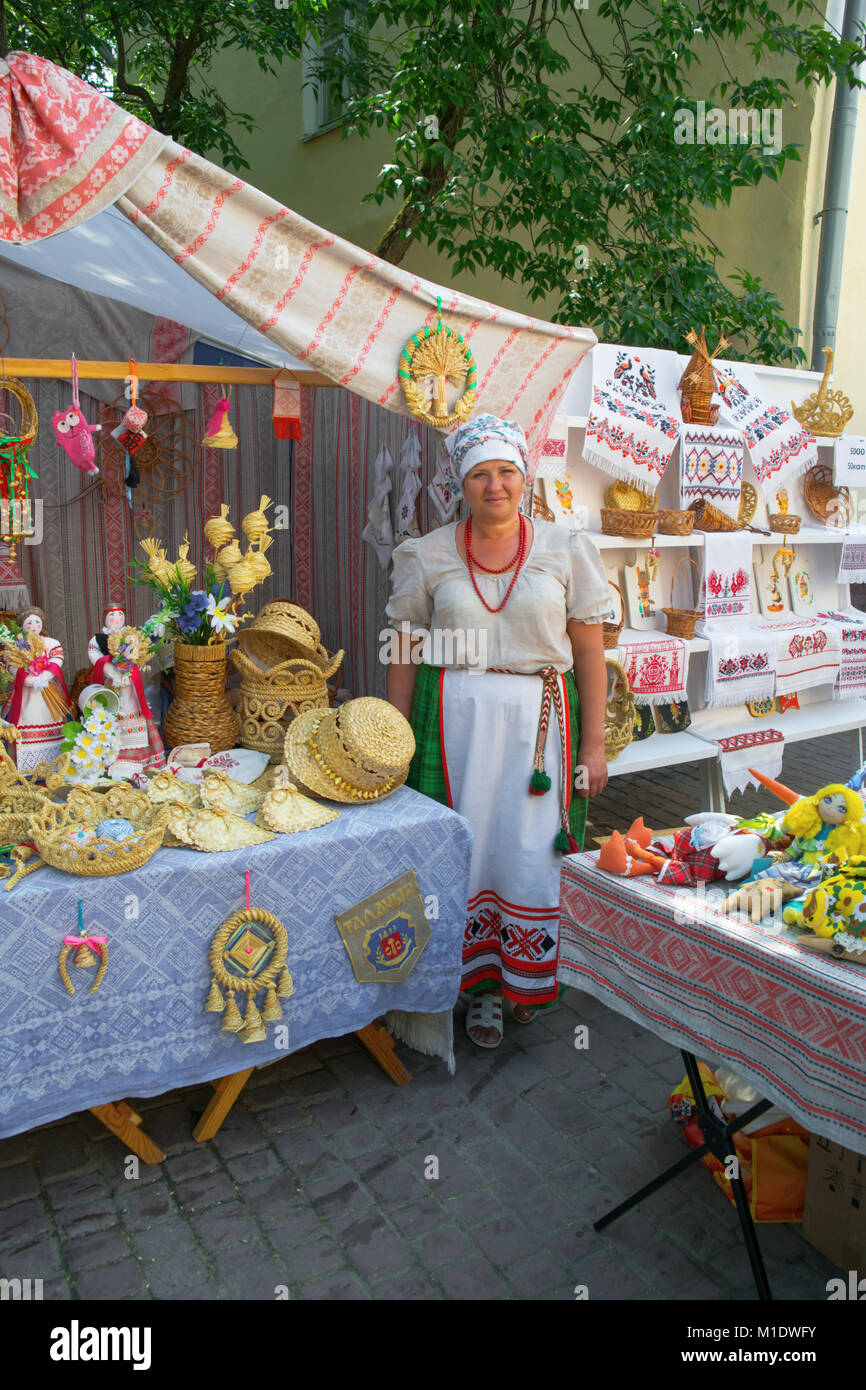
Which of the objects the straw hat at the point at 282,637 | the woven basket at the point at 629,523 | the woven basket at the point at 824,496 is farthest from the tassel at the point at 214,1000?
the woven basket at the point at 824,496

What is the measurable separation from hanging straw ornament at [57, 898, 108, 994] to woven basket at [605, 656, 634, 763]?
6.73ft

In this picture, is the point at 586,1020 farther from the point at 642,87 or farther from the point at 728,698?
the point at 642,87

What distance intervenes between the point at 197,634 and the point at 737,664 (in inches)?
104

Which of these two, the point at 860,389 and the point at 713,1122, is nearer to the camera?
the point at 713,1122

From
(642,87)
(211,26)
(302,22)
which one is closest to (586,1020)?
(642,87)

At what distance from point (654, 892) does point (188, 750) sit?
148 cm

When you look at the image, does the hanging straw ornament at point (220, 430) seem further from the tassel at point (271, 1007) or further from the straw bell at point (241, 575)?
the tassel at point (271, 1007)

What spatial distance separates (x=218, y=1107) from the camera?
2.75 metres

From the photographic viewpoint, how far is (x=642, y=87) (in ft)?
20.5

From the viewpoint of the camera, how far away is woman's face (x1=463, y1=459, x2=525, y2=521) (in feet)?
9.63

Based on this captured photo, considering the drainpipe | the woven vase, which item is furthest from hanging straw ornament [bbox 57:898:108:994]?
the drainpipe

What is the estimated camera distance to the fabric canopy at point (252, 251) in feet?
7.47

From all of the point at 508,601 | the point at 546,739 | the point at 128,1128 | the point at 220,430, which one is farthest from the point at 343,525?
the point at 128,1128
